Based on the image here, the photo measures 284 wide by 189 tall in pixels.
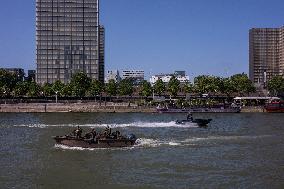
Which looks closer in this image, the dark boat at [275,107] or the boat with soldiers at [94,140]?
the boat with soldiers at [94,140]

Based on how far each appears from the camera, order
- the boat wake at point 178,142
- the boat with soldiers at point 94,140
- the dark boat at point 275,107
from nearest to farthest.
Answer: the boat with soldiers at point 94,140 → the boat wake at point 178,142 → the dark boat at point 275,107

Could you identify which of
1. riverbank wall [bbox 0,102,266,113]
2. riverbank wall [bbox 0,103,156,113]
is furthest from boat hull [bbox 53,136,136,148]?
riverbank wall [bbox 0,103,156,113]

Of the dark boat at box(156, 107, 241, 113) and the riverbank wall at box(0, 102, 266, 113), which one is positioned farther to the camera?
the riverbank wall at box(0, 102, 266, 113)

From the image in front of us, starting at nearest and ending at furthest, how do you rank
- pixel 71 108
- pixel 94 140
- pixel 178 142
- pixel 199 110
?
pixel 94 140, pixel 178 142, pixel 199 110, pixel 71 108

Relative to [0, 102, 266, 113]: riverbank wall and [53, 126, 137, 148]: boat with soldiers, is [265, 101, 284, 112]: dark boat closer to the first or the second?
[0, 102, 266, 113]: riverbank wall

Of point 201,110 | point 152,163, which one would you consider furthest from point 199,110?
point 152,163

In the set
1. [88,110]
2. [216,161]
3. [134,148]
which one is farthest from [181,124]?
[88,110]

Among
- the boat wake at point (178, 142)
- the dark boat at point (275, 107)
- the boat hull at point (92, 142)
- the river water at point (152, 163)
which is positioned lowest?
the river water at point (152, 163)

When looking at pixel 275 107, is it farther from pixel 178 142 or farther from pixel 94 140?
pixel 94 140

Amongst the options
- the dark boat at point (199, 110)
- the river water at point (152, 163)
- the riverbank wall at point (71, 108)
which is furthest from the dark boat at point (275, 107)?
the river water at point (152, 163)

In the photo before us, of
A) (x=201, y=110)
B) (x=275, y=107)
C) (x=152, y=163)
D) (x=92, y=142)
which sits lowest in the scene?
(x=152, y=163)

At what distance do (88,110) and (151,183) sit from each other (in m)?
125

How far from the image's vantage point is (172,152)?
59.0 m

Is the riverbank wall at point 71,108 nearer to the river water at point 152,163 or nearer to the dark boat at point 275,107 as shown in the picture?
the dark boat at point 275,107
